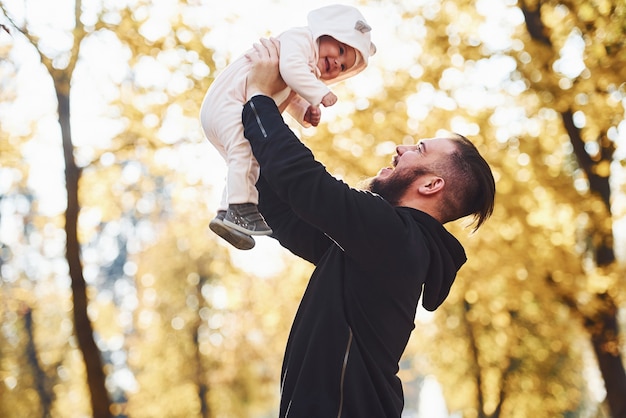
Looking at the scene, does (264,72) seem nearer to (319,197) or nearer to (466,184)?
(319,197)

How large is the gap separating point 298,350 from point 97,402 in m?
5.32

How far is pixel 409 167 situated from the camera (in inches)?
114

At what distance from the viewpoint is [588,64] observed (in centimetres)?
685

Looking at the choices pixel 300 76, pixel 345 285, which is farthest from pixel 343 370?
pixel 300 76

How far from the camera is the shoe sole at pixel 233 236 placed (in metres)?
2.68

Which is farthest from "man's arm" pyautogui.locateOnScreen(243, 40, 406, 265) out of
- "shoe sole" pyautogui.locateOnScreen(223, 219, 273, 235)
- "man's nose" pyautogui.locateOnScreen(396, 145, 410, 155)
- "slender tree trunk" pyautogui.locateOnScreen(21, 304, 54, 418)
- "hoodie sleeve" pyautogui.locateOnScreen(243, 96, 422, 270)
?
"slender tree trunk" pyautogui.locateOnScreen(21, 304, 54, 418)

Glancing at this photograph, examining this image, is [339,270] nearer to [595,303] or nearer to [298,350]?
[298,350]

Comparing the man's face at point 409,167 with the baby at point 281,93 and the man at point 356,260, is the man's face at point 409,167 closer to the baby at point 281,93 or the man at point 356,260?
the man at point 356,260

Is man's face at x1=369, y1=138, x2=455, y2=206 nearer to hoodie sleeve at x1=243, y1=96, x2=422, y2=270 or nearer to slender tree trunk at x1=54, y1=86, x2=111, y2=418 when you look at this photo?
hoodie sleeve at x1=243, y1=96, x2=422, y2=270

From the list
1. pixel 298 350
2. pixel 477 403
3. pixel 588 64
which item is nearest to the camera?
pixel 298 350

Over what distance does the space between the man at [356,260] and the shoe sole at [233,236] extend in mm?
260

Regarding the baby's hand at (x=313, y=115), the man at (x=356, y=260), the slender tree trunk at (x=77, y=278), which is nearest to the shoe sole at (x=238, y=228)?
the man at (x=356, y=260)

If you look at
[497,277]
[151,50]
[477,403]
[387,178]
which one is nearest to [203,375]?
[477,403]

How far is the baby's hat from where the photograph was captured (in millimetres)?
2893
